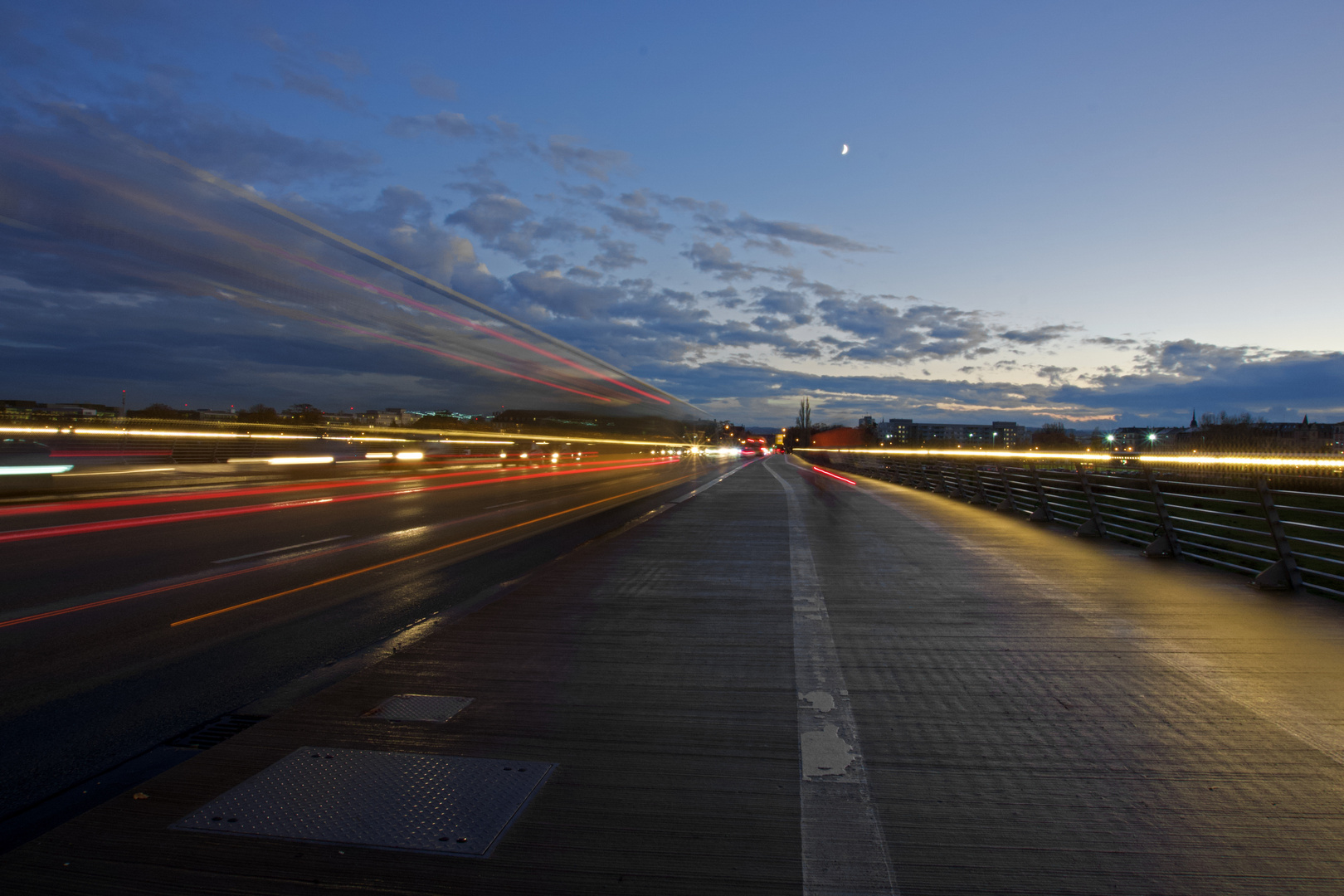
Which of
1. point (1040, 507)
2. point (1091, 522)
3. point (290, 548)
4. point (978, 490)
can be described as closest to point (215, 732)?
point (290, 548)

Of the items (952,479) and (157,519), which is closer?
(157,519)

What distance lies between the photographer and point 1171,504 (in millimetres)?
11109

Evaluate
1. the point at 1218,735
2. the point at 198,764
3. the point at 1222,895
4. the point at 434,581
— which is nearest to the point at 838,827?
the point at 1222,895

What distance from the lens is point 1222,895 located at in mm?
2932

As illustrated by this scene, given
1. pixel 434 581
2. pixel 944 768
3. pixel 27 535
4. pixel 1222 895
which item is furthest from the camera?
pixel 27 535

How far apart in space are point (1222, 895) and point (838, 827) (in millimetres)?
1418

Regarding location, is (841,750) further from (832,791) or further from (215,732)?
(215,732)

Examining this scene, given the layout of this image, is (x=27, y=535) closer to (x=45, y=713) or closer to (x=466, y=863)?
(x=45, y=713)

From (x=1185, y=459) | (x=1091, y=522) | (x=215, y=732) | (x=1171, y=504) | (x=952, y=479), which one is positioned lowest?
(x=215, y=732)

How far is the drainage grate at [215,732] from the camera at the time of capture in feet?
14.7

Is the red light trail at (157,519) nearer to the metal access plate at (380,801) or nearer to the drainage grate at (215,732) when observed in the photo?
the drainage grate at (215,732)

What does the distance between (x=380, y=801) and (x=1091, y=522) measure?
1434cm

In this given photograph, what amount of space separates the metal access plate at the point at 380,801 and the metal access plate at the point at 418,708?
0.49m

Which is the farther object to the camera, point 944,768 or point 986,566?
point 986,566
